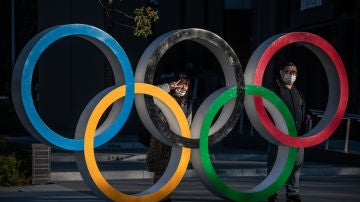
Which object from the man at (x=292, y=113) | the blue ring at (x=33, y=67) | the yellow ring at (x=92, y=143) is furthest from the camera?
the man at (x=292, y=113)

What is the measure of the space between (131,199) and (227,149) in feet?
34.2

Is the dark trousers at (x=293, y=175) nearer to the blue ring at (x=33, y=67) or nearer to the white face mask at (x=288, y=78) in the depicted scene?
the white face mask at (x=288, y=78)

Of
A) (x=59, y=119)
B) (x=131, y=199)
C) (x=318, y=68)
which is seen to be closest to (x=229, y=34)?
(x=318, y=68)

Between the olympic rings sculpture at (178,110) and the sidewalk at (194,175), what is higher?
the olympic rings sculpture at (178,110)

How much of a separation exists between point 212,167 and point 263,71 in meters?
1.34

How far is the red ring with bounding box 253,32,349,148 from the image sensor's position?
9.83 meters

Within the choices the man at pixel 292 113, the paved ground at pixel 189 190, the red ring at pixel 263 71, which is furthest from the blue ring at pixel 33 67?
the man at pixel 292 113

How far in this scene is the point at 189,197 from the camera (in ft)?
36.7

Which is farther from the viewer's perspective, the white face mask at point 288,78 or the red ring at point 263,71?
the white face mask at point 288,78

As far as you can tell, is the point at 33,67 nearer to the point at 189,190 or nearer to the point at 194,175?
the point at 189,190

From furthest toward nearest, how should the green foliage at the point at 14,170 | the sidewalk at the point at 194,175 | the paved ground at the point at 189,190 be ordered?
the green foliage at the point at 14,170 < the sidewalk at the point at 194,175 < the paved ground at the point at 189,190

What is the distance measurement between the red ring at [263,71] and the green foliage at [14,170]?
4217mm

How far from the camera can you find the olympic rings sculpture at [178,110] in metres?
8.73

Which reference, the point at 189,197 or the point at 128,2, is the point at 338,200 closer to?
the point at 189,197
